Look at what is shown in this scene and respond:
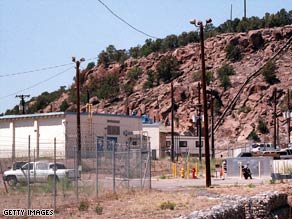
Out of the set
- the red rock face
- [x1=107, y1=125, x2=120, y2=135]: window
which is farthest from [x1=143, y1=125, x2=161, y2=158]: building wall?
the red rock face

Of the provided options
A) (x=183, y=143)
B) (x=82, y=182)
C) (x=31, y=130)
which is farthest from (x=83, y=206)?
(x=183, y=143)

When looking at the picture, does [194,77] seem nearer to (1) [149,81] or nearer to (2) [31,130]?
(1) [149,81]

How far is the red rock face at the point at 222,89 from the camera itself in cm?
10731

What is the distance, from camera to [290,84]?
11475 centimetres

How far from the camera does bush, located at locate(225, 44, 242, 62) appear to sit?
133875 millimetres

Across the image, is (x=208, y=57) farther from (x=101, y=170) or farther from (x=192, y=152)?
(x=101, y=170)

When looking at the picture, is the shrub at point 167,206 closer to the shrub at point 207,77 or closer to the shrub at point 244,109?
the shrub at point 244,109

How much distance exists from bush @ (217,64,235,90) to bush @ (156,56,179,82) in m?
11.9

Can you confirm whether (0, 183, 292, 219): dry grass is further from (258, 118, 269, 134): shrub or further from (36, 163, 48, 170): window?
(258, 118, 269, 134): shrub

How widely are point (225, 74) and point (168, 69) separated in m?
14.8

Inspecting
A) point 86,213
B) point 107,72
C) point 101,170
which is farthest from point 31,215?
point 107,72

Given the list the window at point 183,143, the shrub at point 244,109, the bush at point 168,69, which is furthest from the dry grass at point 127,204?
the bush at point 168,69

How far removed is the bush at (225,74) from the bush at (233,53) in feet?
14.9

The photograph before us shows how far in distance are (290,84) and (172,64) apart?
31827mm
